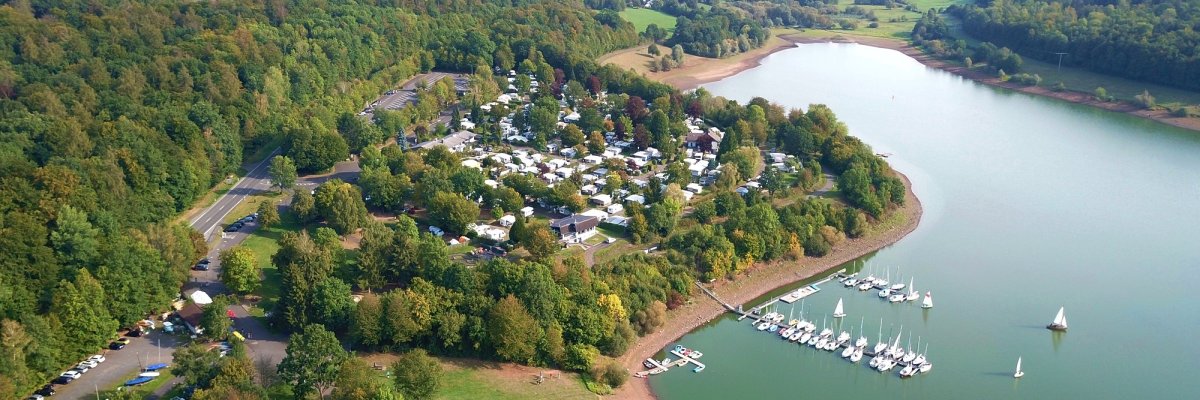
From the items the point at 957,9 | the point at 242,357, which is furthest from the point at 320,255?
the point at 957,9

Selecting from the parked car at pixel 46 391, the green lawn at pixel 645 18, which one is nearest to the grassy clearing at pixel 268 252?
the parked car at pixel 46 391

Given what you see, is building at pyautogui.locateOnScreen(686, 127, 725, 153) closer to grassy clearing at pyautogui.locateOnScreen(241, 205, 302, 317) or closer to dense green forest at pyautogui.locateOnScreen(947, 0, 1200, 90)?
grassy clearing at pyautogui.locateOnScreen(241, 205, 302, 317)

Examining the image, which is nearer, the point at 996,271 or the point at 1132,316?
the point at 1132,316

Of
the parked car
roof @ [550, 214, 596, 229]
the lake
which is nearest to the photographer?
the parked car

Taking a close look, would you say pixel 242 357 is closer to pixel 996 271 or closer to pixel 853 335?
pixel 853 335

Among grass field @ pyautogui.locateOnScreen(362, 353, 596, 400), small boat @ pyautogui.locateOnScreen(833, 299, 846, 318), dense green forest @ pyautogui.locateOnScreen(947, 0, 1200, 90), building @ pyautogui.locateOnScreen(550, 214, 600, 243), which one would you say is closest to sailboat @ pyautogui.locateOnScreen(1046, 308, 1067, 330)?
small boat @ pyautogui.locateOnScreen(833, 299, 846, 318)

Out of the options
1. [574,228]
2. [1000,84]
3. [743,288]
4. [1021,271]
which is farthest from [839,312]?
[1000,84]
